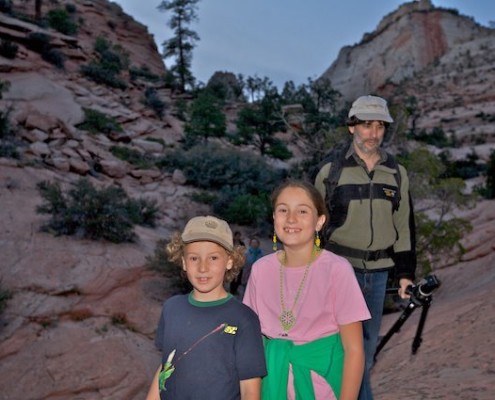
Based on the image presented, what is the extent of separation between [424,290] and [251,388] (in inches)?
42.9

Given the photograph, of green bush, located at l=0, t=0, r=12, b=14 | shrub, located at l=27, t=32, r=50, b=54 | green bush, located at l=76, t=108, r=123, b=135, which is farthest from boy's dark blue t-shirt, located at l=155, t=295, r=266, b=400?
green bush, located at l=0, t=0, r=12, b=14

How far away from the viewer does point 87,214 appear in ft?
28.2

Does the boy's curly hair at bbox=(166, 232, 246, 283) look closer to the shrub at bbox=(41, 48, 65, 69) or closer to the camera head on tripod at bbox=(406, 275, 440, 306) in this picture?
the camera head on tripod at bbox=(406, 275, 440, 306)

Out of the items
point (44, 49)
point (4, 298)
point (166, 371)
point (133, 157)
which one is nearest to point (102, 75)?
point (44, 49)

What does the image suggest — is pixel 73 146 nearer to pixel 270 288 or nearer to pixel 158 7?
pixel 270 288

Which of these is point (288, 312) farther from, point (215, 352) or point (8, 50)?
point (8, 50)

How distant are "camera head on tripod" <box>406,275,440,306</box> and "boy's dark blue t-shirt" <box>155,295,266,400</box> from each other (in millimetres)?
991

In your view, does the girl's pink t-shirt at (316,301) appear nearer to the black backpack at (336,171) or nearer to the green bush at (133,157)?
the black backpack at (336,171)

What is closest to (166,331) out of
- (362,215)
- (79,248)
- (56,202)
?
(362,215)

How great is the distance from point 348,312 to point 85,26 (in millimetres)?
39516

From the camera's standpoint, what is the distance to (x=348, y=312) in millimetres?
1756

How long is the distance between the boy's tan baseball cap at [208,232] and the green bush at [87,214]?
23.0 ft

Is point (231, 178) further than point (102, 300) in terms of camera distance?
Yes

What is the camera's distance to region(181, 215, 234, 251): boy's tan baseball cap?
75.4 inches
